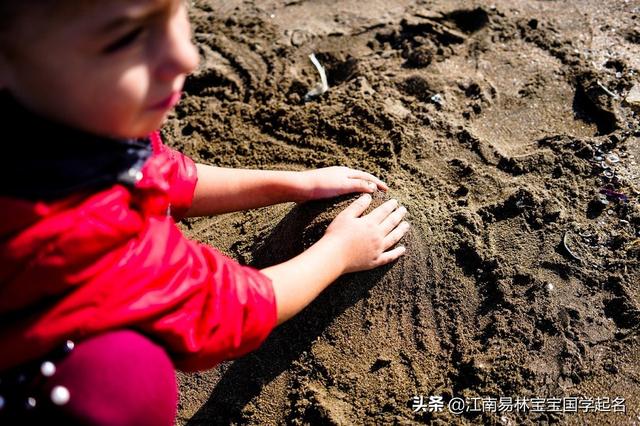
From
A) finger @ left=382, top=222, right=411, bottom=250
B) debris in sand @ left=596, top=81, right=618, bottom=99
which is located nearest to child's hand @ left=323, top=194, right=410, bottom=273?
finger @ left=382, top=222, right=411, bottom=250

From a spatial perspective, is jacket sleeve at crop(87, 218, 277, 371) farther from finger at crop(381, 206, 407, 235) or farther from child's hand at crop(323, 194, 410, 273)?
finger at crop(381, 206, 407, 235)

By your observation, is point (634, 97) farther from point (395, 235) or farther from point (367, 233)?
point (367, 233)

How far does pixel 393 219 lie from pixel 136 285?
3.47 feet

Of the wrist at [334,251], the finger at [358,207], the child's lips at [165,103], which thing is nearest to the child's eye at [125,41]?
the child's lips at [165,103]

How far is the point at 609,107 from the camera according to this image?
2889 mm

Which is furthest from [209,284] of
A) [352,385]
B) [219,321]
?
[352,385]

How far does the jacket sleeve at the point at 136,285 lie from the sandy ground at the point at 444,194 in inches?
22.8

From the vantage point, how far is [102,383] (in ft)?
5.35

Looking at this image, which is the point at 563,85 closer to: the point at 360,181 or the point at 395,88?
the point at 395,88

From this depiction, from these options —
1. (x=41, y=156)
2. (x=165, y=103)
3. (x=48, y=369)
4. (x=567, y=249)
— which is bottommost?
(x=567, y=249)

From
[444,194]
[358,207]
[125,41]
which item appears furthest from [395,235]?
[125,41]

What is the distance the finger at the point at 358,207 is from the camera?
2.33m

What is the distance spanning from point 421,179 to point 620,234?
2.58 feet

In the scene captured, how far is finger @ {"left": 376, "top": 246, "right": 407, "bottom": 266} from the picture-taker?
2.31m
